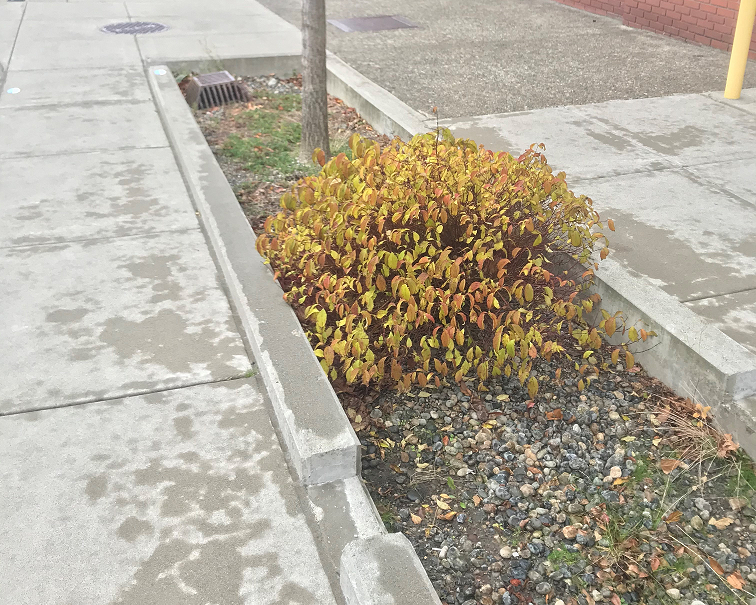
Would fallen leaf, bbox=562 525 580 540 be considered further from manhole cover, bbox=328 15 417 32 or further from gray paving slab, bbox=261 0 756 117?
manhole cover, bbox=328 15 417 32

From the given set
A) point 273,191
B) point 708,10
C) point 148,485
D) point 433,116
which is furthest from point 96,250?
point 708,10

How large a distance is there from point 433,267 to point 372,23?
8203 millimetres

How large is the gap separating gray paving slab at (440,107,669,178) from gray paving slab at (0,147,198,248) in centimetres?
220

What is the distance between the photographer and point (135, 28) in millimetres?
10000

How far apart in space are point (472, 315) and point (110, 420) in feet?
5.18

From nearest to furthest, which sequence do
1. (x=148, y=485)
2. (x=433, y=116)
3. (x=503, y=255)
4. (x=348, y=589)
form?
1. (x=348, y=589)
2. (x=148, y=485)
3. (x=503, y=255)
4. (x=433, y=116)

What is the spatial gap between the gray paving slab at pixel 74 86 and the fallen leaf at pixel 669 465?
5.91 meters

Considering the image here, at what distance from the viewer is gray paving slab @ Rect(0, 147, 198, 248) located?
4680 millimetres

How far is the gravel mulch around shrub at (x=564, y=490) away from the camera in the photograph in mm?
2561

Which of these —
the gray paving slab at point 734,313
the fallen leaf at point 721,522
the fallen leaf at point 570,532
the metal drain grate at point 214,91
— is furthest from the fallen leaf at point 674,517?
the metal drain grate at point 214,91

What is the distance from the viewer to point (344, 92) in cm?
749

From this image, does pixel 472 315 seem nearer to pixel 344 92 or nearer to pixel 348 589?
pixel 348 589

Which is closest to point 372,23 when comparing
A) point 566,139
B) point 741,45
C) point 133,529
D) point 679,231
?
point 741,45

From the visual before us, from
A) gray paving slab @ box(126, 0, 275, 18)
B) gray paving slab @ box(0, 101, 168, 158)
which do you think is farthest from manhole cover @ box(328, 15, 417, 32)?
gray paving slab @ box(0, 101, 168, 158)
